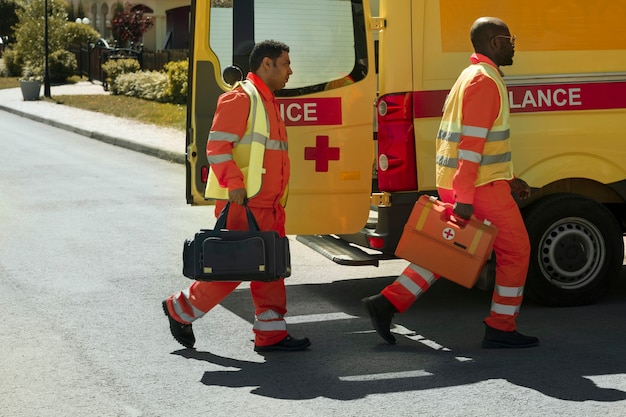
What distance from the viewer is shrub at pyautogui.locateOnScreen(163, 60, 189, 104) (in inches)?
1163

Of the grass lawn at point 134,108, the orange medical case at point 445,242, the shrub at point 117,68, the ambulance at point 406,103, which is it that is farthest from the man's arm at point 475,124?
the shrub at point 117,68

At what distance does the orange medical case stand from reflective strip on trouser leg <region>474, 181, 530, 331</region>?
9 centimetres

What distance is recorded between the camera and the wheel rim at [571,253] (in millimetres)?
7828

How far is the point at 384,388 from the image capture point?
5996mm

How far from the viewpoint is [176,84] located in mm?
29766

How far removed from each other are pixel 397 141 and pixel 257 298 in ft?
4.64

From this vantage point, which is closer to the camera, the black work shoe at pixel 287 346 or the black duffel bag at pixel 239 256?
the black duffel bag at pixel 239 256

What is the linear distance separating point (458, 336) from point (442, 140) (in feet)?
3.91

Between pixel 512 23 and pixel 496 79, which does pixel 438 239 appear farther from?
pixel 512 23

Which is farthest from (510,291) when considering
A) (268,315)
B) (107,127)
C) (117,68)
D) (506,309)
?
(117,68)

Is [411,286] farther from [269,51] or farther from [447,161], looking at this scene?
[269,51]

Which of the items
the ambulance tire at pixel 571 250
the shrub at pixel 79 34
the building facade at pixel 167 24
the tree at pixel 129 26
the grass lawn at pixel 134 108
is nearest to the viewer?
the ambulance tire at pixel 571 250

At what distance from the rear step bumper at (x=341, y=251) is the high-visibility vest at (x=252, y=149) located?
43.2 inches

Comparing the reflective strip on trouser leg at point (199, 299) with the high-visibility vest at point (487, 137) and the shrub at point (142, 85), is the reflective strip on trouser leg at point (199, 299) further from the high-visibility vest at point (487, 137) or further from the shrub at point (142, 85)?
the shrub at point (142, 85)
